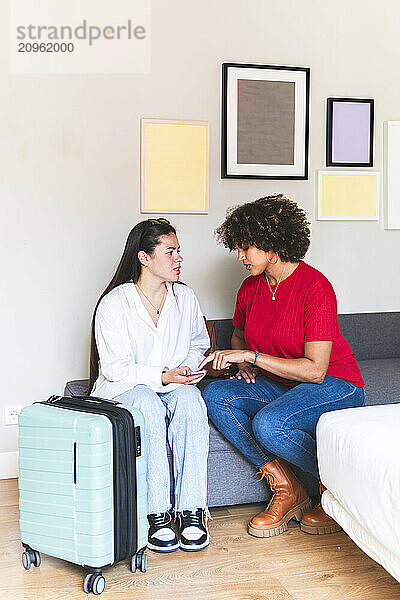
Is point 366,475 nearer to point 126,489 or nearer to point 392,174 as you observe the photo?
point 126,489

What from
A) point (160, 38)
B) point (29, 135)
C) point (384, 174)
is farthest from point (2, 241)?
point (384, 174)

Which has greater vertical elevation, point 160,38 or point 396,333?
point 160,38

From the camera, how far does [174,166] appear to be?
11.6 feet

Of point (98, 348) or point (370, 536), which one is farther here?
point (98, 348)

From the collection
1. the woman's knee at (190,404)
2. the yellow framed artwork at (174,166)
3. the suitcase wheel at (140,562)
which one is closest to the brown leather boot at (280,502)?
the woman's knee at (190,404)

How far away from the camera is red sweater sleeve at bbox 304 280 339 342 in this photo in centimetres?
274

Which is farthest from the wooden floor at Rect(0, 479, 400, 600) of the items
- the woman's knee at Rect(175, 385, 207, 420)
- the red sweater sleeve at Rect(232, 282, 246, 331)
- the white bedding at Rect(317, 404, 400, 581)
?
the red sweater sleeve at Rect(232, 282, 246, 331)

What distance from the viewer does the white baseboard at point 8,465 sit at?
3.42m

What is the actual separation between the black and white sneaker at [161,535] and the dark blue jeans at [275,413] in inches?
16.1

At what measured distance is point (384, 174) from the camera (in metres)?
3.87

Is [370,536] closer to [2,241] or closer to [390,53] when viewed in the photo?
[2,241]

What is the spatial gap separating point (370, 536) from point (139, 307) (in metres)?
1.25

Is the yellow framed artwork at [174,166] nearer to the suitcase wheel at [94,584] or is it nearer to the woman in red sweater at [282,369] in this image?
the woman in red sweater at [282,369]

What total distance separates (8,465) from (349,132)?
227 cm
